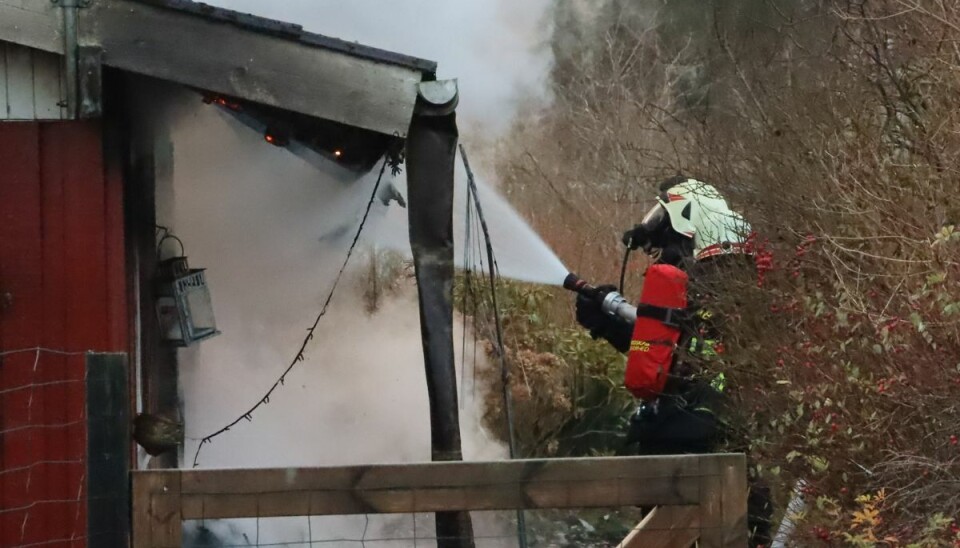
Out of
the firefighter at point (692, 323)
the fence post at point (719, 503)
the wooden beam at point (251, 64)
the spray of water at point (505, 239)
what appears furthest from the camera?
the spray of water at point (505, 239)

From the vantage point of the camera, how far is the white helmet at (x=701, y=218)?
7.00 metres

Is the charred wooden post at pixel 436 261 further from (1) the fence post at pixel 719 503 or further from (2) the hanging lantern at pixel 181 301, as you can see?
(1) the fence post at pixel 719 503

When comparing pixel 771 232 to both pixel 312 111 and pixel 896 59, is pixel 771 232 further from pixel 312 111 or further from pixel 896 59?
pixel 312 111

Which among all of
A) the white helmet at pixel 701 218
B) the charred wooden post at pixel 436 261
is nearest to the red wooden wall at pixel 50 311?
the charred wooden post at pixel 436 261

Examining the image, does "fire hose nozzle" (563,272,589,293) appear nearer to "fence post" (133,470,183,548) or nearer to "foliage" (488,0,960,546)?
"foliage" (488,0,960,546)

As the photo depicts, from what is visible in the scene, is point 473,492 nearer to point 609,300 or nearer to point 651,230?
point 609,300

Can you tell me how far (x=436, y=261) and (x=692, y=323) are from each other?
164 cm

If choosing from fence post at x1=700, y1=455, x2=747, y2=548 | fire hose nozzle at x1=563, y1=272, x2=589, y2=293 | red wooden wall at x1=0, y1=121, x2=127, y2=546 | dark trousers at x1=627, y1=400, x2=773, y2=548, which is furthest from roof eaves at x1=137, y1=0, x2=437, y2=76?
fence post at x1=700, y1=455, x2=747, y2=548

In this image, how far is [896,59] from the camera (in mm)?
7273

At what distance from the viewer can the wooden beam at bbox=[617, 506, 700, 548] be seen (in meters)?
3.88

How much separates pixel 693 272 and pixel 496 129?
12301mm

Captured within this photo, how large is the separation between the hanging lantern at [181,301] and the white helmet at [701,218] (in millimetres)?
2487

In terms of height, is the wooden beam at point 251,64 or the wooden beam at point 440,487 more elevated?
the wooden beam at point 251,64

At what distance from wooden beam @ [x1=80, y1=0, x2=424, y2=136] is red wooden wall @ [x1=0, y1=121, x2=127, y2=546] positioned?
487 millimetres
